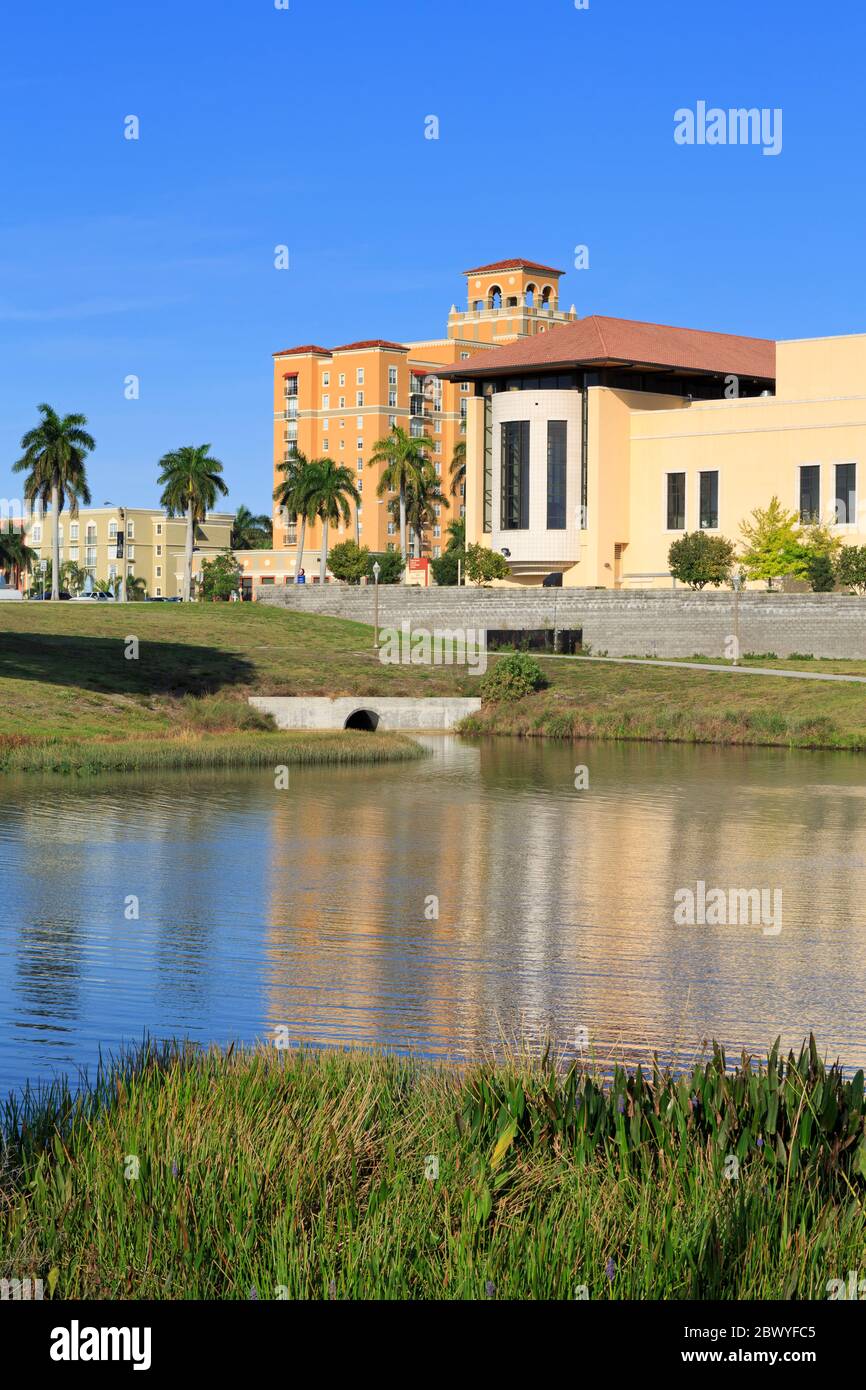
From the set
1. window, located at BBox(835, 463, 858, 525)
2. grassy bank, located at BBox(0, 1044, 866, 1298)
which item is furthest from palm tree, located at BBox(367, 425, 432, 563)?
grassy bank, located at BBox(0, 1044, 866, 1298)

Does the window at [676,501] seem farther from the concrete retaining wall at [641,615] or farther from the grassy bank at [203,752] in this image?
the grassy bank at [203,752]

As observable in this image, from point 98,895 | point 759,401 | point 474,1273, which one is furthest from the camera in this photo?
point 759,401

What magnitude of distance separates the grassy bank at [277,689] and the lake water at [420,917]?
1138cm

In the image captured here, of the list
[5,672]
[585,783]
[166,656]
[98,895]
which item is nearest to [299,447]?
[166,656]

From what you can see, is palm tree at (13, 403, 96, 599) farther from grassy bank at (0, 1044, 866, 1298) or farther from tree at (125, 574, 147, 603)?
grassy bank at (0, 1044, 866, 1298)

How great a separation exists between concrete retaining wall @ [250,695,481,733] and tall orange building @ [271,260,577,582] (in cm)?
9183

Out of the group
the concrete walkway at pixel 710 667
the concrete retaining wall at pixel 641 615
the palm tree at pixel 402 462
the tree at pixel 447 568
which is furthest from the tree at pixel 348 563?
the concrete walkway at pixel 710 667

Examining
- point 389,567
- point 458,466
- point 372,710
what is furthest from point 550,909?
point 458,466

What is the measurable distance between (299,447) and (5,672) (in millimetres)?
112232

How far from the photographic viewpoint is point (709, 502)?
322ft

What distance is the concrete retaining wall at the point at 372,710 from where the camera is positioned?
199 ft

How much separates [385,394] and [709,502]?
68954mm

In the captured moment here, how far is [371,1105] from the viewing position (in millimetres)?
10570

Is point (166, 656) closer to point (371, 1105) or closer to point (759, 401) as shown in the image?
point (759, 401)
